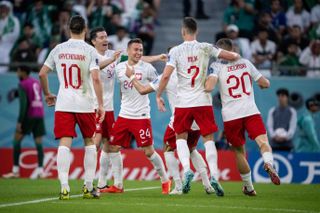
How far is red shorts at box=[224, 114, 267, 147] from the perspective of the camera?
601 inches

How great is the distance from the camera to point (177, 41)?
27.3m

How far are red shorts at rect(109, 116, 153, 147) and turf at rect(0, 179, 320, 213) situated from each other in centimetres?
85

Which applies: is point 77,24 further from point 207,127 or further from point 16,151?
point 16,151

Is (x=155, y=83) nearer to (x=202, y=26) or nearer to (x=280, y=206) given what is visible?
(x=280, y=206)

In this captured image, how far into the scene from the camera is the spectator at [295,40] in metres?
25.4

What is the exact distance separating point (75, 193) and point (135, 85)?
201 centimetres

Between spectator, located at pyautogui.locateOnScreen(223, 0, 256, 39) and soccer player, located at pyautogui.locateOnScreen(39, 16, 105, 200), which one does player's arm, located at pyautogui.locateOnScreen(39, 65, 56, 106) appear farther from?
spectator, located at pyautogui.locateOnScreen(223, 0, 256, 39)

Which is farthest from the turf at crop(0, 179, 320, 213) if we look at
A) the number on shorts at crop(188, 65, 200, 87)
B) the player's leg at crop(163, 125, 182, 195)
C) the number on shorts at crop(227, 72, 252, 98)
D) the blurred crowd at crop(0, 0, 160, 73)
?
the blurred crowd at crop(0, 0, 160, 73)

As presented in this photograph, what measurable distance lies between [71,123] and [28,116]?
9.05 meters

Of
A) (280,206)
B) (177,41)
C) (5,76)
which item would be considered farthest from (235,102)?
(177,41)

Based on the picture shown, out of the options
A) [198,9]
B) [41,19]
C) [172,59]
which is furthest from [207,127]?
[198,9]

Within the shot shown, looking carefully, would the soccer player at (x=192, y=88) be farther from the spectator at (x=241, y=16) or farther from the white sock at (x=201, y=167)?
the spectator at (x=241, y=16)

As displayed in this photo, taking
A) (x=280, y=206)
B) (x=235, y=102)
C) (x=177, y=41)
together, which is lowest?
(x=280, y=206)

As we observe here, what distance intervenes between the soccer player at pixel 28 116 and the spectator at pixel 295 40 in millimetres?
6524
